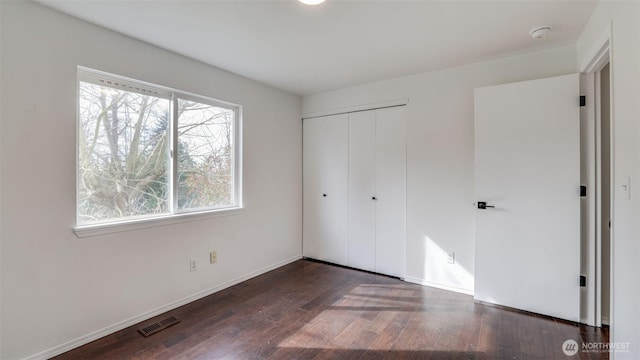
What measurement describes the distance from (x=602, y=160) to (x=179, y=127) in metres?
3.64

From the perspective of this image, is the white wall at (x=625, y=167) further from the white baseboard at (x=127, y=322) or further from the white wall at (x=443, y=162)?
the white baseboard at (x=127, y=322)

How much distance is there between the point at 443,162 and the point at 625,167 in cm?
163

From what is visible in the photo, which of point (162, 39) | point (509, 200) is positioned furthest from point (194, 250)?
point (509, 200)

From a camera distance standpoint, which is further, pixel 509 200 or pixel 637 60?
pixel 509 200

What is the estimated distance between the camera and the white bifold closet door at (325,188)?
389cm

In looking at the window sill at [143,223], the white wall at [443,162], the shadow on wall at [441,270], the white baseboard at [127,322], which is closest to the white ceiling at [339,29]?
the white wall at [443,162]

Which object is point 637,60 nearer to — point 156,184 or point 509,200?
point 509,200

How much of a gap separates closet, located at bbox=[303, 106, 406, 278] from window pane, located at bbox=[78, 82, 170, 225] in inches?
78.1

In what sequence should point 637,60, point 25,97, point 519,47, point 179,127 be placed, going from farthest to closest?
point 179,127
point 519,47
point 25,97
point 637,60

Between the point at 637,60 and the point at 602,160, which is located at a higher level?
the point at 637,60

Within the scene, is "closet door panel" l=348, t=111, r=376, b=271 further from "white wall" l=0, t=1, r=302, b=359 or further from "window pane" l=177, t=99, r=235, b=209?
"white wall" l=0, t=1, r=302, b=359

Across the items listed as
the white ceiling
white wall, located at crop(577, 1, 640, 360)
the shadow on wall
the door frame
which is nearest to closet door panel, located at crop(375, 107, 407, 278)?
the shadow on wall

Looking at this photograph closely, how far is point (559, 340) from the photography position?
214 cm

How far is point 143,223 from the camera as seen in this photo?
2.45m
